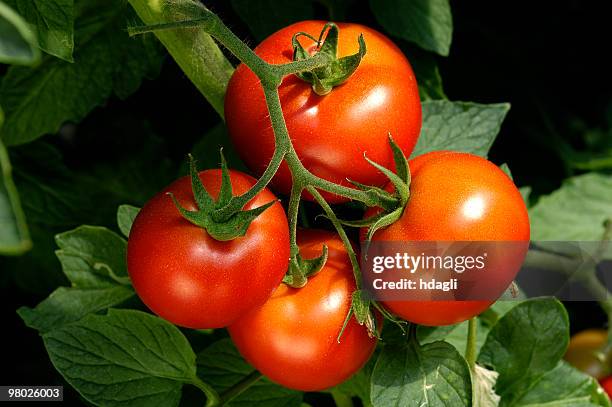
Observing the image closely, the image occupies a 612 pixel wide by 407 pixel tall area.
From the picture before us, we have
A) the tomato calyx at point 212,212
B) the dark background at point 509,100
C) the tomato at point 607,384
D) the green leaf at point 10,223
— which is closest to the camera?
the green leaf at point 10,223

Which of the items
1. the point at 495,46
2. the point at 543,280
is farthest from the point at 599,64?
the point at 543,280

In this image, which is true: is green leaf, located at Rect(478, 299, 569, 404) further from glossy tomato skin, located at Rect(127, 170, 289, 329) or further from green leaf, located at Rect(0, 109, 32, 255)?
green leaf, located at Rect(0, 109, 32, 255)

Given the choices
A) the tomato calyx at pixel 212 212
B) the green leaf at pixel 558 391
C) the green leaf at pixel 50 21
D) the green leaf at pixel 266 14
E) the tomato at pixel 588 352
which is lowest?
the tomato at pixel 588 352

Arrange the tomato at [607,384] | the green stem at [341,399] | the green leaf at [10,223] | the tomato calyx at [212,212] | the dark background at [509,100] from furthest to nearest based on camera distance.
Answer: the dark background at [509,100] < the tomato at [607,384] < the green stem at [341,399] < the tomato calyx at [212,212] < the green leaf at [10,223]

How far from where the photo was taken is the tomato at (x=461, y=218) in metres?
0.55

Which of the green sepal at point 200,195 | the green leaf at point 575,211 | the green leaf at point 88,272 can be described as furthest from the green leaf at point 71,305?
the green leaf at point 575,211

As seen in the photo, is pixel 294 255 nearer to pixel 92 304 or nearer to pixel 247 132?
pixel 247 132

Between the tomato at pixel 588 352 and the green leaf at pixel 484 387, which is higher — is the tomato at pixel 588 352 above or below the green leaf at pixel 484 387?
below

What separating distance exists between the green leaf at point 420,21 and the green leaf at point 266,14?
82 millimetres

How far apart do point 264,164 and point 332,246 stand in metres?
0.08

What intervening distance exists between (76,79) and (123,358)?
29cm

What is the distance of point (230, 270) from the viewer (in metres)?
0.52

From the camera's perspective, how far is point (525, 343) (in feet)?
2.34

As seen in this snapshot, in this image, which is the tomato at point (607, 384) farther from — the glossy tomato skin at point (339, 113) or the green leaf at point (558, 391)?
the glossy tomato skin at point (339, 113)
